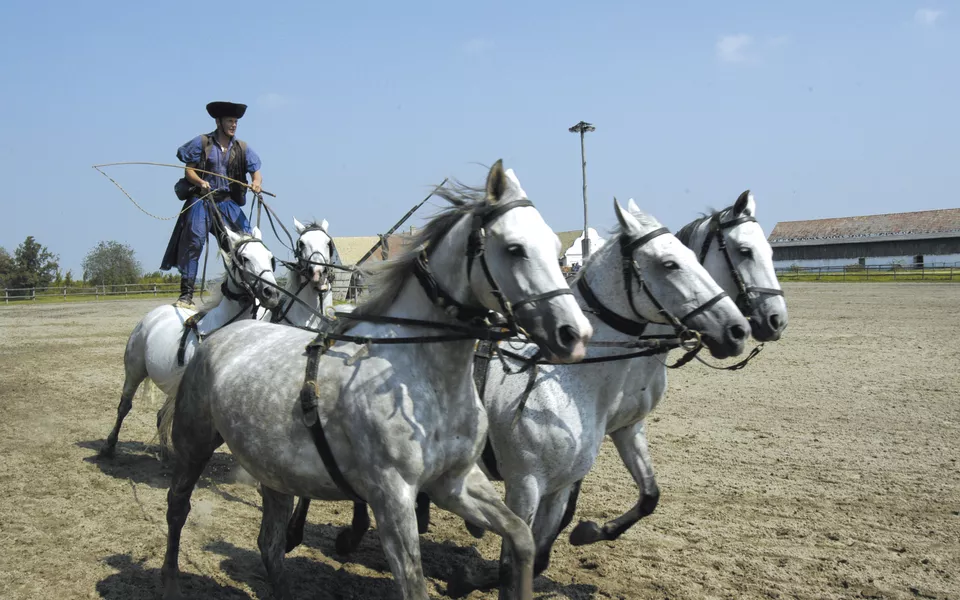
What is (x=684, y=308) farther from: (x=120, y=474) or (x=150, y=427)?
(x=150, y=427)

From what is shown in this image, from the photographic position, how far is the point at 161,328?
8.28m

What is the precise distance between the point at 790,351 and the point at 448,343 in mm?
13959

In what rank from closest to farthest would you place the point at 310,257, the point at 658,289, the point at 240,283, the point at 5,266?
the point at 658,289 → the point at 240,283 → the point at 310,257 → the point at 5,266

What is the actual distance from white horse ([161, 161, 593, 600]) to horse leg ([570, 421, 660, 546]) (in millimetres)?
1794

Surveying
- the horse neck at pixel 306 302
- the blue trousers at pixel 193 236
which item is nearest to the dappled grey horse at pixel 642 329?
the horse neck at pixel 306 302

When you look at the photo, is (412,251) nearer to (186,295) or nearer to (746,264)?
(746,264)

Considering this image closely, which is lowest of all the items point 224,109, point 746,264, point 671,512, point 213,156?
point 671,512

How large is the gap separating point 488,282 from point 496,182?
46 centimetres

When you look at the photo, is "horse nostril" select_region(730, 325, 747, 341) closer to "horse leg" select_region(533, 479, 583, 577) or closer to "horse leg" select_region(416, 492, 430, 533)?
"horse leg" select_region(533, 479, 583, 577)

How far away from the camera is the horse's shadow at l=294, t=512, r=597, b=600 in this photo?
5230 mm

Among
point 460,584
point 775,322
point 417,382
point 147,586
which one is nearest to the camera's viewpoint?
point 417,382

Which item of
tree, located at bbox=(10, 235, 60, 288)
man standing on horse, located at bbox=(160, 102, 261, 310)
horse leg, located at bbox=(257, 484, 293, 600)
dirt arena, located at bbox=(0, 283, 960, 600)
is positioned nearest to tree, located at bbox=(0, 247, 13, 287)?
tree, located at bbox=(10, 235, 60, 288)

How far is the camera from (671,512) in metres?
6.64

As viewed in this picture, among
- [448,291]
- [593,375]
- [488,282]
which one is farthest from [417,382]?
[593,375]
